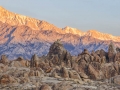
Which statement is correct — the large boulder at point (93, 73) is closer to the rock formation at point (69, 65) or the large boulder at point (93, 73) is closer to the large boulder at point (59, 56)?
the rock formation at point (69, 65)

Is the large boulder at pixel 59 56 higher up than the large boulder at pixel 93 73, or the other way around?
the large boulder at pixel 59 56

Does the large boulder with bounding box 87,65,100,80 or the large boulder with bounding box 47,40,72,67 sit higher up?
the large boulder with bounding box 47,40,72,67

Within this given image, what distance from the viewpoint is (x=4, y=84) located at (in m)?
39.8

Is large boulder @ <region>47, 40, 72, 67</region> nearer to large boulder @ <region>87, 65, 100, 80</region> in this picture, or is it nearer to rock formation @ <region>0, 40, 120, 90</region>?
rock formation @ <region>0, 40, 120, 90</region>

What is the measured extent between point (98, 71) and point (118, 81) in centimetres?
3439

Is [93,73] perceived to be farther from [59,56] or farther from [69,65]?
[59,56]

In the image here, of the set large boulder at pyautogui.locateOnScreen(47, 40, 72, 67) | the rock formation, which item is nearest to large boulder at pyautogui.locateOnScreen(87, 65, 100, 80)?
the rock formation

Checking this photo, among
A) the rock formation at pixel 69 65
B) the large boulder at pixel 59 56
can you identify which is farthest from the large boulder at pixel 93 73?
the large boulder at pixel 59 56

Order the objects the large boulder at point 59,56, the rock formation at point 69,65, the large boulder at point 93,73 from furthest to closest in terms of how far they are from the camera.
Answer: the large boulder at point 59,56, the large boulder at point 93,73, the rock formation at point 69,65

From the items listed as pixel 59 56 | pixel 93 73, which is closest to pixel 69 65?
pixel 93 73

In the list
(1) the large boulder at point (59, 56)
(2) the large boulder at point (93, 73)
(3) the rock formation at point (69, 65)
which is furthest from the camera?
(1) the large boulder at point (59, 56)

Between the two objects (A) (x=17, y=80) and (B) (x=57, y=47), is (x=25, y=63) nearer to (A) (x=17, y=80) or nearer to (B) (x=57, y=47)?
(B) (x=57, y=47)

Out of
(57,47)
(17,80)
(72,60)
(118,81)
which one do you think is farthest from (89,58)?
(17,80)

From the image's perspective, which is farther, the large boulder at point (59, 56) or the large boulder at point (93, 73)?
the large boulder at point (59, 56)
